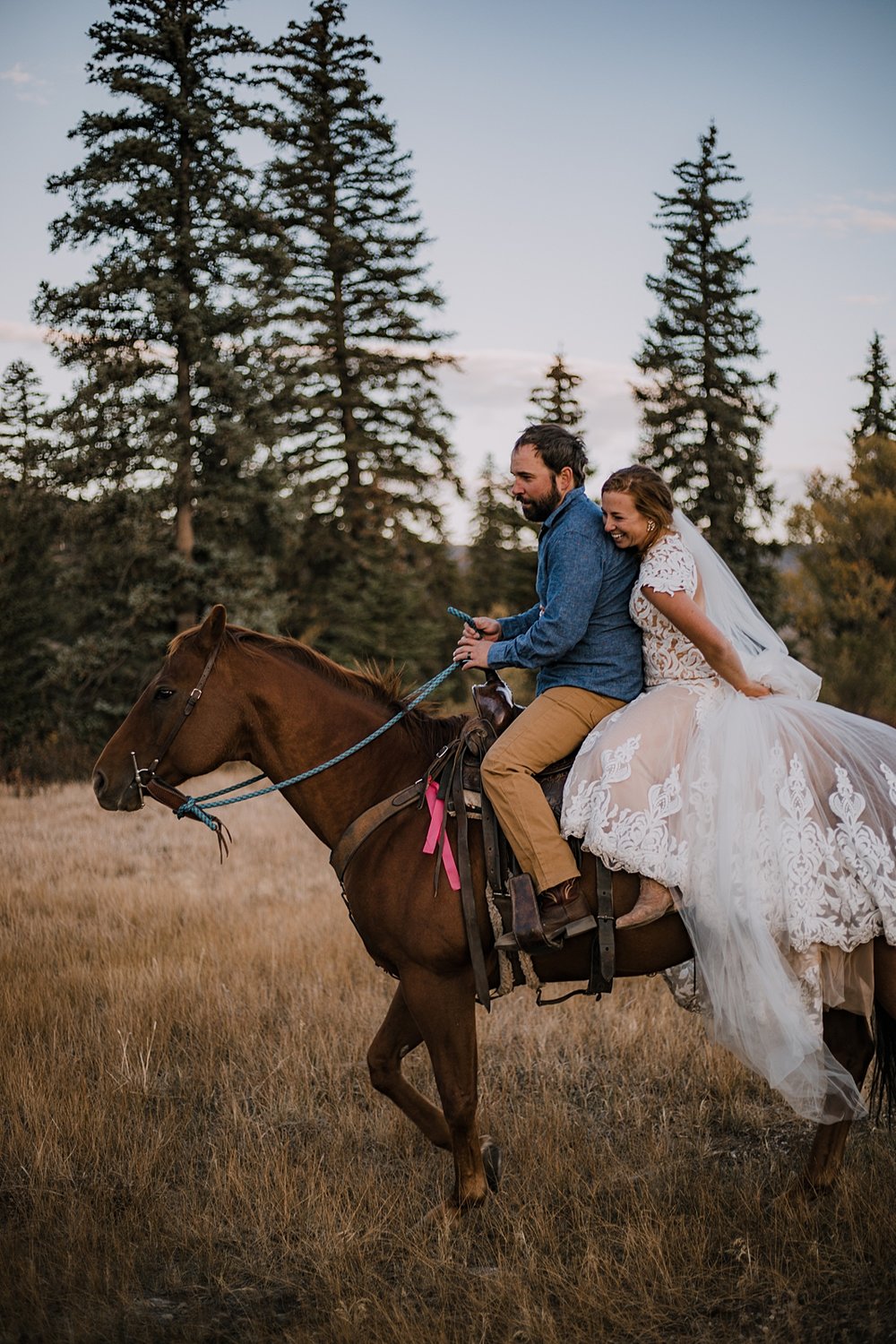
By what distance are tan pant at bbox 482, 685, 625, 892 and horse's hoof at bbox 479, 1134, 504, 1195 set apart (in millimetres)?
1487

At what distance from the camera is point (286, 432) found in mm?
22391

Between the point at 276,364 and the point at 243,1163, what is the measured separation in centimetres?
2598

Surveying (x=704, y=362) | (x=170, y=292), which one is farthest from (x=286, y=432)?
(x=704, y=362)

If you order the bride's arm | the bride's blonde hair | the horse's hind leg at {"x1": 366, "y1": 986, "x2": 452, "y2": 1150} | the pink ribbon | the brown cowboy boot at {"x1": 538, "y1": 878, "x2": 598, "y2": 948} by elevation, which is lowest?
the horse's hind leg at {"x1": 366, "y1": 986, "x2": 452, "y2": 1150}

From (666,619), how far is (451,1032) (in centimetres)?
200

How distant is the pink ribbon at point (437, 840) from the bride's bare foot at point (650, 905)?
0.72 meters

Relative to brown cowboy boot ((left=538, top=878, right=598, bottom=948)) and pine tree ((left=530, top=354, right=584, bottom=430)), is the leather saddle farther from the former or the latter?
pine tree ((left=530, top=354, right=584, bottom=430))

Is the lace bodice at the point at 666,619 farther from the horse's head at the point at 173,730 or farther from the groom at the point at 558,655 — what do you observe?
the horse's head at the point at 173,730

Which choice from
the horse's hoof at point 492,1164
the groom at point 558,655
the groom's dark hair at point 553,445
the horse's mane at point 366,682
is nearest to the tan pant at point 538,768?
the groom at point 558,655

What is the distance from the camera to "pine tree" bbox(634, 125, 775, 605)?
3125 centimetres

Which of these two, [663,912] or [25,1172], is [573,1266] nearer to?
[663,912]

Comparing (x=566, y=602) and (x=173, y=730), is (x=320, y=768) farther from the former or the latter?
(x=566, y=602)

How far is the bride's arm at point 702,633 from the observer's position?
388cm

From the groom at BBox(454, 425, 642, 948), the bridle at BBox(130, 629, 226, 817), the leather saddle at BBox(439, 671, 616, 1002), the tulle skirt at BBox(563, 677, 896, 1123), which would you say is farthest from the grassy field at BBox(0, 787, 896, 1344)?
the bridle at BBox(130, 629, 226, 817)
